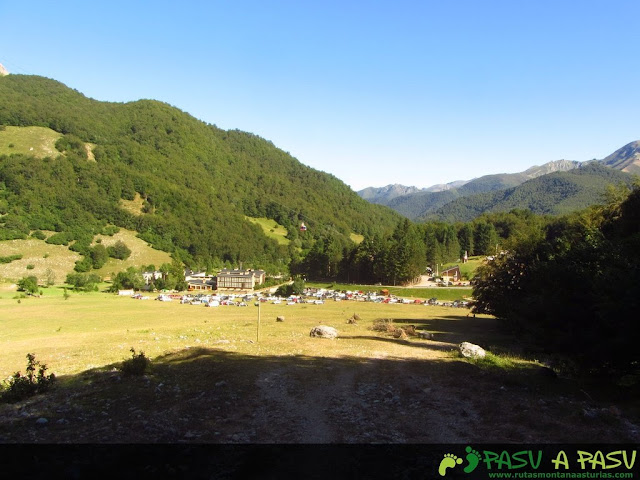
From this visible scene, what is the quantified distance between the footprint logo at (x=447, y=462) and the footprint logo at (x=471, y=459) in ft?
0.72

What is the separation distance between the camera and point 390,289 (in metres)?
108

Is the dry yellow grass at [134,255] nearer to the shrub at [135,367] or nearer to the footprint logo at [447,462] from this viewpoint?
the shrub at [135,367]

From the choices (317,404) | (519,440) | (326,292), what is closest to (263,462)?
(317,404)

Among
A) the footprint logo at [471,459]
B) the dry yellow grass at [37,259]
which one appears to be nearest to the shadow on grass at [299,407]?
the footprint logo at [471,459]

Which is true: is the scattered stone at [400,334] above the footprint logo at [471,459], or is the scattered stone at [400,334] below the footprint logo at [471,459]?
below

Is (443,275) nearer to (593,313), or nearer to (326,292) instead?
(326,292)

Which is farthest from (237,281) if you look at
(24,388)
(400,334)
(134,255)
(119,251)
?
(24,388)

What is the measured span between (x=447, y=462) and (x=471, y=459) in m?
0.61

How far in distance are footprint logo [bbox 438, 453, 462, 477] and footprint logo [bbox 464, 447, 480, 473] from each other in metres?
0.22

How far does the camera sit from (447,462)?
29.7 feet

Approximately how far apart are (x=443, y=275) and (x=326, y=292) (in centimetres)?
4556

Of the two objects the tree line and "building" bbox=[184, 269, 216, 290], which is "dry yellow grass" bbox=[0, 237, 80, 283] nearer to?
"building" bbox=[184, 269, 216, 290]

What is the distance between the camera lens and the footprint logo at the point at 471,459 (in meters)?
A: 8.82

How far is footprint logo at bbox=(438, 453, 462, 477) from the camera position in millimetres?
8688
